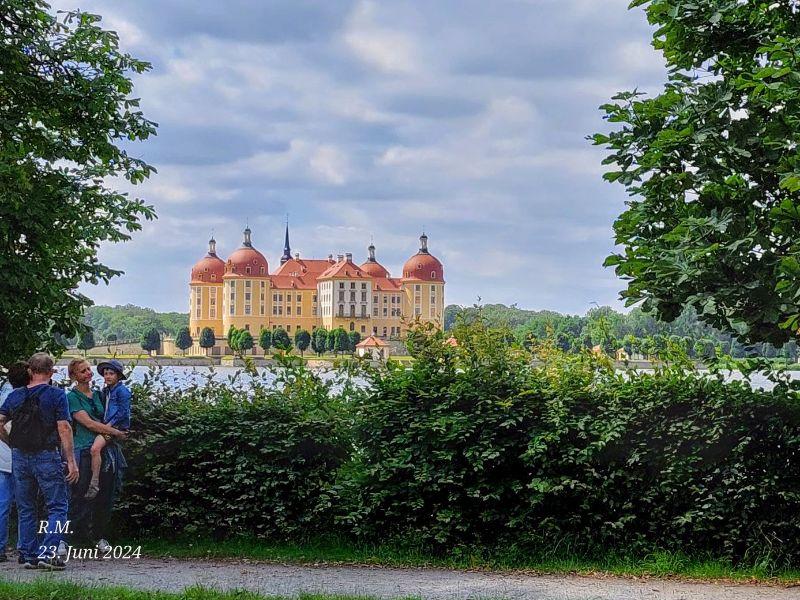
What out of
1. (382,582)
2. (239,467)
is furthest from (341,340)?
(382,582)

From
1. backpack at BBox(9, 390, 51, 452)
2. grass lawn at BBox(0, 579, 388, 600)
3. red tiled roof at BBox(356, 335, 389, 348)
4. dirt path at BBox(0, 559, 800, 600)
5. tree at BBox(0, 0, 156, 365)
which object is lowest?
dirt path at BBox(0, 559, 800, 600)

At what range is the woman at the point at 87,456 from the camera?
8.52m

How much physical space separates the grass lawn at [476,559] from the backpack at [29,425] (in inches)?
67.8

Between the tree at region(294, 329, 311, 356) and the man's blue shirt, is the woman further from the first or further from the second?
the tree at region(294, 329, 311, 356)

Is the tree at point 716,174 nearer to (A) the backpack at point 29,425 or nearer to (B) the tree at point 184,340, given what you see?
(A) the backpack at point 29,425

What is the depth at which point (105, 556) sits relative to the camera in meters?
8.70

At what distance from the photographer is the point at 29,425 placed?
25.9 feet

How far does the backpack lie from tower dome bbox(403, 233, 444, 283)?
162963mm

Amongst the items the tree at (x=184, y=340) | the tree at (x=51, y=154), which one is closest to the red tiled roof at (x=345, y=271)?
the tree at (x=184, y=340)

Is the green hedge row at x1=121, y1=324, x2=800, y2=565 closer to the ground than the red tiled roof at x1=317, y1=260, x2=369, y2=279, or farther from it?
closer to the ground

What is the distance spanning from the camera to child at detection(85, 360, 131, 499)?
863 cm

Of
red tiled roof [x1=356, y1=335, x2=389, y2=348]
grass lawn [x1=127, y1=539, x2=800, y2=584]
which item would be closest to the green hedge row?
grass lawn [x1=127, y1=539, x2=800, y2=584]

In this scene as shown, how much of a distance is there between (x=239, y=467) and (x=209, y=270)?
166241mm

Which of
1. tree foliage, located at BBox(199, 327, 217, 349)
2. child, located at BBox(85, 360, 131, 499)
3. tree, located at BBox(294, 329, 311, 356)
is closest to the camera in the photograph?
child, located at BBox(85, 360, 131, 499)
